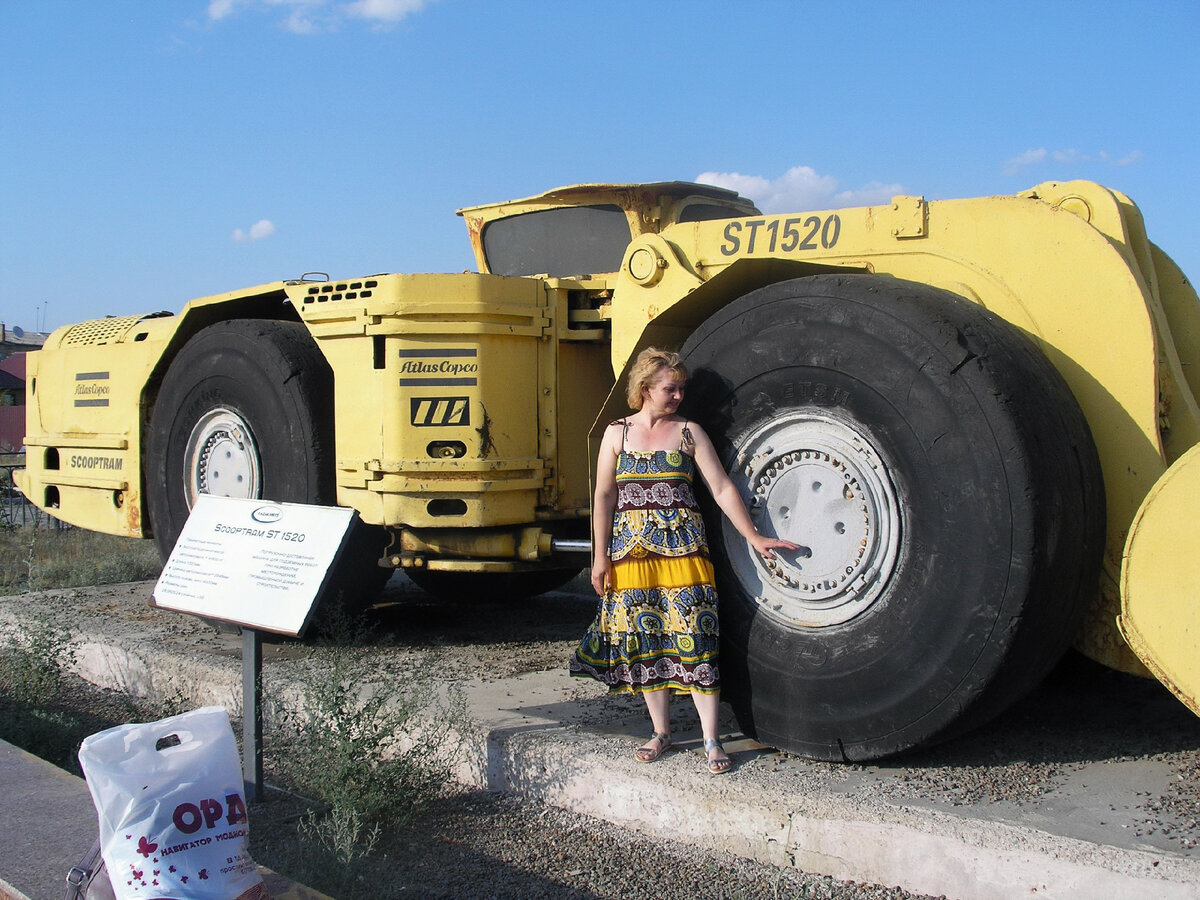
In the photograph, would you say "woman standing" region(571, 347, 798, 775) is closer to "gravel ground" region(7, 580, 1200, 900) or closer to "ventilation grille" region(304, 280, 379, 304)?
"gravel ground" region(7, 580, 1200, 900)

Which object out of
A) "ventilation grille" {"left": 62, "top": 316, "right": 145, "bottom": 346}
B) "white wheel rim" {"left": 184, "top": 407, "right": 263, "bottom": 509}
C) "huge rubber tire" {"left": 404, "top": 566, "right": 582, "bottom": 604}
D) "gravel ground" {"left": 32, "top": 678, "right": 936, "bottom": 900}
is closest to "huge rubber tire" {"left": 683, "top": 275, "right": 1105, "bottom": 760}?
"gravel ground" {"left": 32, "top": 678, "right": 936, "bottom": 900}

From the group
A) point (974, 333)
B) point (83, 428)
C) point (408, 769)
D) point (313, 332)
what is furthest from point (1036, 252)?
point (83, 428)

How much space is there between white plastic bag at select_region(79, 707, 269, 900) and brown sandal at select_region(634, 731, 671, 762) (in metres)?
1.23

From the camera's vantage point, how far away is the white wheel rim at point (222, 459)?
5.37 metres

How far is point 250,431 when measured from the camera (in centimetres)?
534

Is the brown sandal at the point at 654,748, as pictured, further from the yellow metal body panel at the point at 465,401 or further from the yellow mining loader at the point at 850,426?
the yellow metal body panel at the point at 465,401

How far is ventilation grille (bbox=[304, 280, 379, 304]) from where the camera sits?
190 inches

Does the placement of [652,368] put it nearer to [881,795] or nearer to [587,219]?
[881,795]

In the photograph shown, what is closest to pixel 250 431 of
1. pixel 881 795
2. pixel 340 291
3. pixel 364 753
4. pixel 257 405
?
pixel 257 405

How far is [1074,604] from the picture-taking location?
9.96 feet

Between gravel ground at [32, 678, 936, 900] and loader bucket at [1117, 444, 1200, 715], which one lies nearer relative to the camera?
loader bucket at [1117, 444, 1200, 715]

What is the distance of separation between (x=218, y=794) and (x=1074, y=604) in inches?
90.5

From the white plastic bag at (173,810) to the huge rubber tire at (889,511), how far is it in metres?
1.57

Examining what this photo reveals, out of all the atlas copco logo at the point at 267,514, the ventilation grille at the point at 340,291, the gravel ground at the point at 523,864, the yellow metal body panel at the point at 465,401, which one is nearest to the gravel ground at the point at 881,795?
the gravel ground at the point at 523,864
